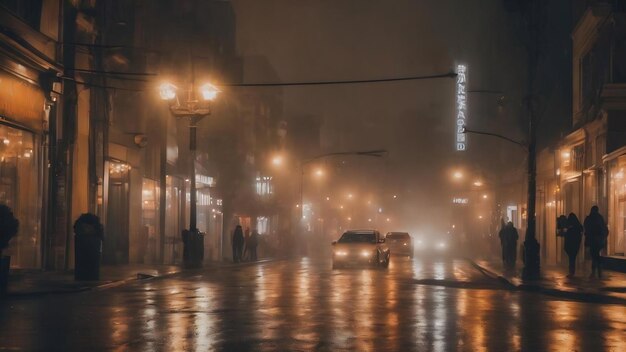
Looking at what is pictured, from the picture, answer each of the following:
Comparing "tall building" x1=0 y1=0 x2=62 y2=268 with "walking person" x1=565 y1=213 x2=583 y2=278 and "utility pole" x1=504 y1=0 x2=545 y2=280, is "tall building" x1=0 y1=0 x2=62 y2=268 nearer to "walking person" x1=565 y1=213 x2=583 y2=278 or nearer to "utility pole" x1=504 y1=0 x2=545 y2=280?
"utility pole" x1=504 y1=0 x2=545 y2=280

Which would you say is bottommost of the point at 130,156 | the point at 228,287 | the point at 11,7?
the point at 228,287

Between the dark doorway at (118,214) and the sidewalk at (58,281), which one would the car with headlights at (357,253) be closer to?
the sidewalk at (58,281)

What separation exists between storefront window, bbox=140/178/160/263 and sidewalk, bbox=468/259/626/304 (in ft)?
55.0

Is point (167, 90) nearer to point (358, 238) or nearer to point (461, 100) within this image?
point (358, 238)

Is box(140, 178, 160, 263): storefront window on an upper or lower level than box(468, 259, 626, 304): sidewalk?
upper

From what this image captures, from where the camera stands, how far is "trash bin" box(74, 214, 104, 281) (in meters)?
24.3

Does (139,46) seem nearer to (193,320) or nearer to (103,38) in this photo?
(103,38)

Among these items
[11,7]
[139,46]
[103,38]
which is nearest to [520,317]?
[11,7]

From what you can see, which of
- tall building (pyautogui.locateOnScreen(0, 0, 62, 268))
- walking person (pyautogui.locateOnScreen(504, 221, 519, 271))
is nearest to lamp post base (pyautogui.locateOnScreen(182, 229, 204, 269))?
tall building (pyautogui.locateOnScreen(0, 0, 62, 268))

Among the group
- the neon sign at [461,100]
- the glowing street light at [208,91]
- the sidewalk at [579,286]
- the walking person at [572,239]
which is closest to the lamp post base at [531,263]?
the sidewalk at [579,286]

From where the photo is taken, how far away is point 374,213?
546 feet

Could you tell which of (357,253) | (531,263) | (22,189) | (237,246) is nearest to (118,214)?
(237,246)

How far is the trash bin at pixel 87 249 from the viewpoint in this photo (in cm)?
2434

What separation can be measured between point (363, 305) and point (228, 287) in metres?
6.43
